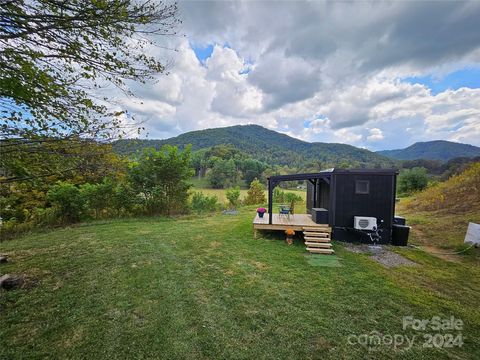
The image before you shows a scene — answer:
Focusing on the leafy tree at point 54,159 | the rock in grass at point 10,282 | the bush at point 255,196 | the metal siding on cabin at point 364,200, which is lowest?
the bush at point 255,196

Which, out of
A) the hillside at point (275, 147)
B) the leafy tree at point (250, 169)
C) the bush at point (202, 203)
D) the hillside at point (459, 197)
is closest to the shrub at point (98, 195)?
the bush at point (202, 203)

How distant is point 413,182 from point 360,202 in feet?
60.4

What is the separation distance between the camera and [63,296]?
330 centimetres

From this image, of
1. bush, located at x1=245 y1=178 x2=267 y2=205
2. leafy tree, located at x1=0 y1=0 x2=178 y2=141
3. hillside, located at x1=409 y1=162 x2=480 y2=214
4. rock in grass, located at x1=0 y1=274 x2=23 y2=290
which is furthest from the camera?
bush, located at x1=245 y1=178 x2=267 y2=205

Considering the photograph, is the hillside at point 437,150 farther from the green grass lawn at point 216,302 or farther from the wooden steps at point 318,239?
the green grass lawn at point 216,302

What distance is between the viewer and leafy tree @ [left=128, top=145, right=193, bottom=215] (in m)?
10.5

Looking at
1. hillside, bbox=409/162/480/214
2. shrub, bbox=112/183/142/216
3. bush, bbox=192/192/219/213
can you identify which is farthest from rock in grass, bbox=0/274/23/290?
hillside, bbox=409/162/480/214

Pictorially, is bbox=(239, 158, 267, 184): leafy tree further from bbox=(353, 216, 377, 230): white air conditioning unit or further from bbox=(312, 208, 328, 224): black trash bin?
bbox=(353, 216, 377, 230): white air conditioning unit

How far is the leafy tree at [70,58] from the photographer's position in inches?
104

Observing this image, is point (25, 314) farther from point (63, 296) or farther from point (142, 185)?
point (142, 185)

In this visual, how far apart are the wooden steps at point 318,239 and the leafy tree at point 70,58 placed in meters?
5.68

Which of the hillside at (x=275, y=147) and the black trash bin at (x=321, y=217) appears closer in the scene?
the black trash bin at (x=321, y=217)

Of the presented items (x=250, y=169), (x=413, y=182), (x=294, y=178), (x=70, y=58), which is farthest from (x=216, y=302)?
(x=250, y=169)

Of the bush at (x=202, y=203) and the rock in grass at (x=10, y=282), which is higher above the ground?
the rock in grass at (x=10, y=282)
